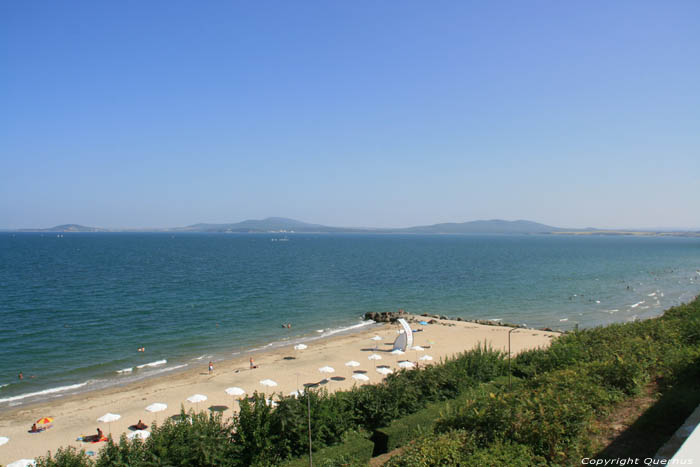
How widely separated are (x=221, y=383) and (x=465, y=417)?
2107 centimetres

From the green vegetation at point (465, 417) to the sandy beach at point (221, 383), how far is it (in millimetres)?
3793

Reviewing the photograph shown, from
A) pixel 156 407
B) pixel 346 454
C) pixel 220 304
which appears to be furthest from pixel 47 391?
pixel 220 304

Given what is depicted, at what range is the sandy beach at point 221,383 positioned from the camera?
20469mm

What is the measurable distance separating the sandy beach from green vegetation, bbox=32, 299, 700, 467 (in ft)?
12.4

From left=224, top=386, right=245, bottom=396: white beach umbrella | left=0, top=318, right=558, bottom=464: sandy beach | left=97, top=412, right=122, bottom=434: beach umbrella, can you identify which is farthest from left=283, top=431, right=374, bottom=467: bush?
left=97, top=412, right=122, bottom=434: beach umbrella

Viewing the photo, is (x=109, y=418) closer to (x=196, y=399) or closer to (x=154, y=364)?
(x=196, y=399)

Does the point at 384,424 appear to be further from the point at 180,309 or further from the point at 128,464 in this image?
the point at 180,309

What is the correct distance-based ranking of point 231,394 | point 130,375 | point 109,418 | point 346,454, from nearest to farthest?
point 346,454, point 109,418, point 231,394, point 130,375

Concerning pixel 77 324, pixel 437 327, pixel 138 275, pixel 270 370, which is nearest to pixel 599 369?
pixel 270 370

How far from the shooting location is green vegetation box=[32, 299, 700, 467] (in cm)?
859

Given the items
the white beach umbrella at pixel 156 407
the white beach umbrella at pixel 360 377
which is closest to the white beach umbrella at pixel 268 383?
the white beach umbrella at pixel 360 377

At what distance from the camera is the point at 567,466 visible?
819 centimetres

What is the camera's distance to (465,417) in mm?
9992

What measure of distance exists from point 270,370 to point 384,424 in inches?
703
